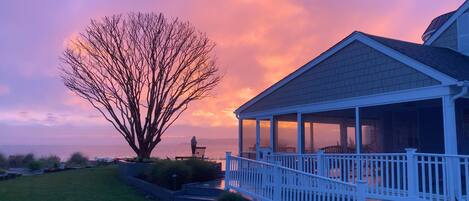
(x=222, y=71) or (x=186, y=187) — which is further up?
(x=222, y=71)

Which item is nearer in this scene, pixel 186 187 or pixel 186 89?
pixel 186 187

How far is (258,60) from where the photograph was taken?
17062 millimetres

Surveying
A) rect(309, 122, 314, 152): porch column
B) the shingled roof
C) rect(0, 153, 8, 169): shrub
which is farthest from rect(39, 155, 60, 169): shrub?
the shingled roof

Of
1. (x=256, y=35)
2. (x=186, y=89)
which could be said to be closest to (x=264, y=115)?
(x=256, y=35)

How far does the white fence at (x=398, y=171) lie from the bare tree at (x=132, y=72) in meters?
5.79

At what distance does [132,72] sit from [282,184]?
949 centimetres

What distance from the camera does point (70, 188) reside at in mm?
12461

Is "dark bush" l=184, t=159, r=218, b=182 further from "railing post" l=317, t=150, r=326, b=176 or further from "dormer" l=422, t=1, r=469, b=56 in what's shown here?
"dormer" l=422, t=1, r=469, b=56

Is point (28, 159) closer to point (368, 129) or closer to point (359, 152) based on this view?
point (368, 129)

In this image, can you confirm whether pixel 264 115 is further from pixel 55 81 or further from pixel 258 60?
pixel 55 81

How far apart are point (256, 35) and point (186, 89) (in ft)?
12.1

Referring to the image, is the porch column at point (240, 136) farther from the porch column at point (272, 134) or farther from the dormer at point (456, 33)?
the dormer at point (456, 33)

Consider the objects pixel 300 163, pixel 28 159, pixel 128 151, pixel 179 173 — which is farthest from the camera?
pixel 128 151

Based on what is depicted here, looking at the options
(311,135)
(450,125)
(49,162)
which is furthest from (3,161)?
(450,125)
